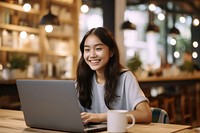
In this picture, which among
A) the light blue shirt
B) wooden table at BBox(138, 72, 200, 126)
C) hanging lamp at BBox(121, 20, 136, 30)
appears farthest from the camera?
hanging lamp at BBox(121, 20, 136, 30)

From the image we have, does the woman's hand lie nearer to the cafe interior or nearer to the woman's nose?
the woman's nose

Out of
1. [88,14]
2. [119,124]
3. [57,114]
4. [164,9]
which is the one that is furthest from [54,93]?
[164,9]

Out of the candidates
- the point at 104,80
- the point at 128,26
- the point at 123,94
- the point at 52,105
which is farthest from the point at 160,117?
the point at 128,26

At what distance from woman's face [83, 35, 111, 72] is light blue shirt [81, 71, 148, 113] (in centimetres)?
14

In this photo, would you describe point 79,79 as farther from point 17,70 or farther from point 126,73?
point 17,70

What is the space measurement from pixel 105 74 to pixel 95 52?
0.16 m

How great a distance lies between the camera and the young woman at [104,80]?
6.56 ft

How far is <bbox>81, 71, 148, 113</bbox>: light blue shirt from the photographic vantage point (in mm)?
1928

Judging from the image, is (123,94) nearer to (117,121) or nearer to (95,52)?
(95,52)

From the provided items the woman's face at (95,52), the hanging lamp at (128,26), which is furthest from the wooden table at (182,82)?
the woman's face at (95,52)

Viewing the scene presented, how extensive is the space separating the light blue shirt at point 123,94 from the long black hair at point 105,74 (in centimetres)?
3

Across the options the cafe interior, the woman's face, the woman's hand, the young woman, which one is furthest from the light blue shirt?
the cafe interior

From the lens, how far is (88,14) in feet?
22.0

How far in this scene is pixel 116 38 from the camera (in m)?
6.14
